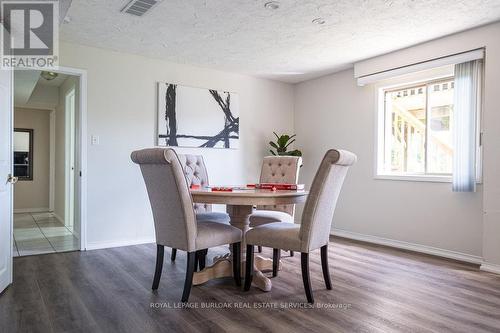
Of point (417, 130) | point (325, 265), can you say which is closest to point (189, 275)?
point (325, 265)

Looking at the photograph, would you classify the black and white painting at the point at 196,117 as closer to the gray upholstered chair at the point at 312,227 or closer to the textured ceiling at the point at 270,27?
the textured ceiling at the point at 270,27

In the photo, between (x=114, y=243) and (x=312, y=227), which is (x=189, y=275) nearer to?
(x=312, y=227)

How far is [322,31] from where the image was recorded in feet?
11.1

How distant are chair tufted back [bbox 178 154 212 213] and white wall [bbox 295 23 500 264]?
2.08 meters

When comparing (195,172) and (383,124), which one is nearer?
(195,172)

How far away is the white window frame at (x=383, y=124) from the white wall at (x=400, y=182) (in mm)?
63

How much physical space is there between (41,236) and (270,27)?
3.83m

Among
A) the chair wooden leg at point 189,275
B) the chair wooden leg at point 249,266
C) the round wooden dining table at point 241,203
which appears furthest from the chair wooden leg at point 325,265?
the chair wooden leg at point 189,275

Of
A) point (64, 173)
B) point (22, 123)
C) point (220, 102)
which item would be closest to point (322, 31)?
point (220, 102)

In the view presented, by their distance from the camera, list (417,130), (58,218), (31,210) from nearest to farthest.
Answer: (417,130) < (58,218) < (31,210)

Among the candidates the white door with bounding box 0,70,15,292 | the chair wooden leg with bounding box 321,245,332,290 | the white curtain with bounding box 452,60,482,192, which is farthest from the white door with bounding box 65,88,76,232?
the white curtain with bounding box 452,60,482,192

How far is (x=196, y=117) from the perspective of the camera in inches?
181

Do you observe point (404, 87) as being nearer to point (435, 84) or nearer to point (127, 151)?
point (435, 84)

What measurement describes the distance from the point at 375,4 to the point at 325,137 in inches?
94.8
